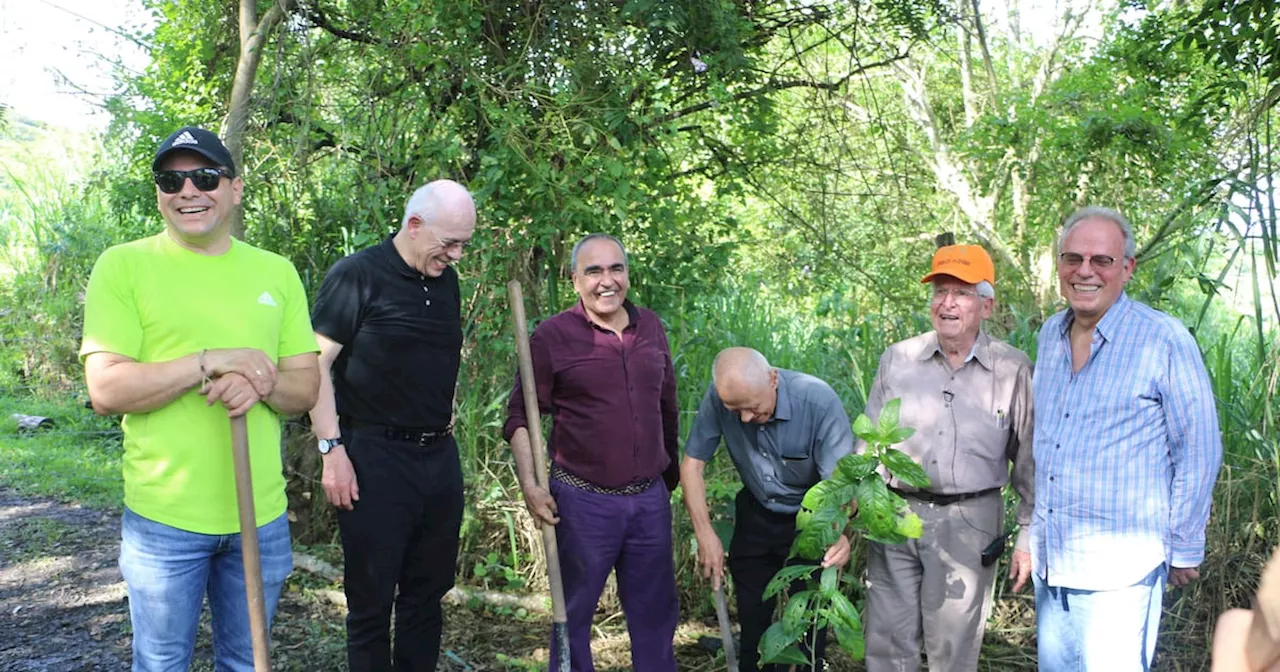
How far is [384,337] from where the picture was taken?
132 inches

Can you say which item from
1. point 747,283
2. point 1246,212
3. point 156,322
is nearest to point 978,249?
point 1246,212

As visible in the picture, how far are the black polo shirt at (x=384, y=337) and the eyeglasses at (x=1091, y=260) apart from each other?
1954 millimetres

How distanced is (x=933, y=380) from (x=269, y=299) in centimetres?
199

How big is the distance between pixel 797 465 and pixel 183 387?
6.54 feet

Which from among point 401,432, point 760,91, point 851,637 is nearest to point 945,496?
point 851,637

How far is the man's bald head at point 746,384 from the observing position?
133 inches

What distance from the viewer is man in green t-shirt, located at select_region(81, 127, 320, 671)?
2.44 m

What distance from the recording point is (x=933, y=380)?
10.8 ft

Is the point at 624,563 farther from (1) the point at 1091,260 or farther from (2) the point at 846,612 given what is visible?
(1) the point at 1091,260

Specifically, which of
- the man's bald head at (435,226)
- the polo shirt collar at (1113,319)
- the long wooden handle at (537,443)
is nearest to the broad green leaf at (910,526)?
the polo shirt collar at (1113,319)

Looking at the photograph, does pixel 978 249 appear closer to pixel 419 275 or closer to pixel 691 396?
pixel 419 275

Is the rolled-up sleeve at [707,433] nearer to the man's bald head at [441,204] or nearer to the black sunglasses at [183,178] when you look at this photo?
the man's bald head at [441,204]

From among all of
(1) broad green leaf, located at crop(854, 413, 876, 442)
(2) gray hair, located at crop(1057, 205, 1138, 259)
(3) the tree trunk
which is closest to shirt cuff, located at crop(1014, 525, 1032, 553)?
(1) broad green leaf, located at crop(854, 413, 876, 442)

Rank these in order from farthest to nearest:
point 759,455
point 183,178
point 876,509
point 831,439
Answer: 1. point 759,455
2. point 831,439
3. point 876,509
4. point 183,178
